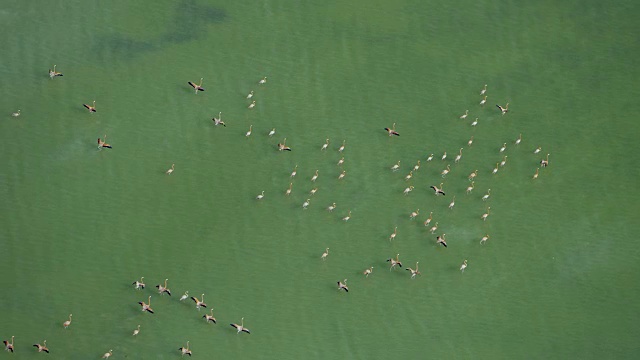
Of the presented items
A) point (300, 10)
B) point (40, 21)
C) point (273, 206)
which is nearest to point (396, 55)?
Result: point (300, 10)

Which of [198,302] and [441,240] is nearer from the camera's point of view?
[198,302]

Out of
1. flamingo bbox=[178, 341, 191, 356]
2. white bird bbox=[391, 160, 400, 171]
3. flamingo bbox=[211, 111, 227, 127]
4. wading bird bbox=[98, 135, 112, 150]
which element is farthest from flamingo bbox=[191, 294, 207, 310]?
white bird bbox=[391, 160, 400, 171]

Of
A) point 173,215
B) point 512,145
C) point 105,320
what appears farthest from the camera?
point 512,145

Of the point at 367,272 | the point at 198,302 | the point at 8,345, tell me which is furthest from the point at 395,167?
the point at 8,345

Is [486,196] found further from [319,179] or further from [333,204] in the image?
[319,179]

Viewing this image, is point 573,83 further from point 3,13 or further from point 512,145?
point 3,13

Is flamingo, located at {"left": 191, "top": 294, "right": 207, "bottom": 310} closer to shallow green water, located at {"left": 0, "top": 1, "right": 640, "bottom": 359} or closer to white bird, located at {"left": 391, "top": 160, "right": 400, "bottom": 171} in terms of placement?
shallow green water, located at {"left": 0, "top": 1, "right": 640, "bottom": 359}

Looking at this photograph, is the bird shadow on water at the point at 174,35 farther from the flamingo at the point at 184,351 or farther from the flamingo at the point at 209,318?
the flamingo at the point at 184,351

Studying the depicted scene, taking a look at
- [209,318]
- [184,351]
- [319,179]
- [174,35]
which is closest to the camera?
[184,351]
